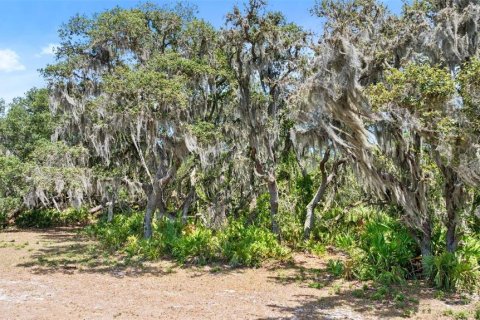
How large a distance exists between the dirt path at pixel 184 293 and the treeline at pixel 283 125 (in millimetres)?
1488

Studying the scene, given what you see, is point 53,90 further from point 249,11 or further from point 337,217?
point 337,217

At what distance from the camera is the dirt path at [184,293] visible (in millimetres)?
8312

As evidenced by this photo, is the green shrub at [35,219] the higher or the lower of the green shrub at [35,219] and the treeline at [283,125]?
the lower

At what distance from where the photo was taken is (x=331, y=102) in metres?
9.00

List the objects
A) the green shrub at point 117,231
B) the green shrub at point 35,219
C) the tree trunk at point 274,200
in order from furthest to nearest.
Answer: the green shrub at point 35,219
the green shrub at point 117,231
the tree trunk at point 274,200

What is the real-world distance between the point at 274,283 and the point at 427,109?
18.4 feet

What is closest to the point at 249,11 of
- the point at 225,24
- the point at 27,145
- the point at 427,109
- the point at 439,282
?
the point at 225,24

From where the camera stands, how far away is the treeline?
897 cm

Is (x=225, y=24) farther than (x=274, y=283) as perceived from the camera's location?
Yes

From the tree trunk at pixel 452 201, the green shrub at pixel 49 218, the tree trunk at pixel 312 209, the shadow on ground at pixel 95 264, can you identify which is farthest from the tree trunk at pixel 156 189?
the tree trunk at pixel 452 201

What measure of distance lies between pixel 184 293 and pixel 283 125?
748 centimetres

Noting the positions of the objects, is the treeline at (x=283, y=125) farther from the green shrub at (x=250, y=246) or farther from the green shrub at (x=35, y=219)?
the green shrub at (x=35, y=219)

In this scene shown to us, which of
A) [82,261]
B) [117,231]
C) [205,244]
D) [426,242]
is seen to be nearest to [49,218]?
[117,231]

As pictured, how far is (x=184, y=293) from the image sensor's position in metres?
10.1
